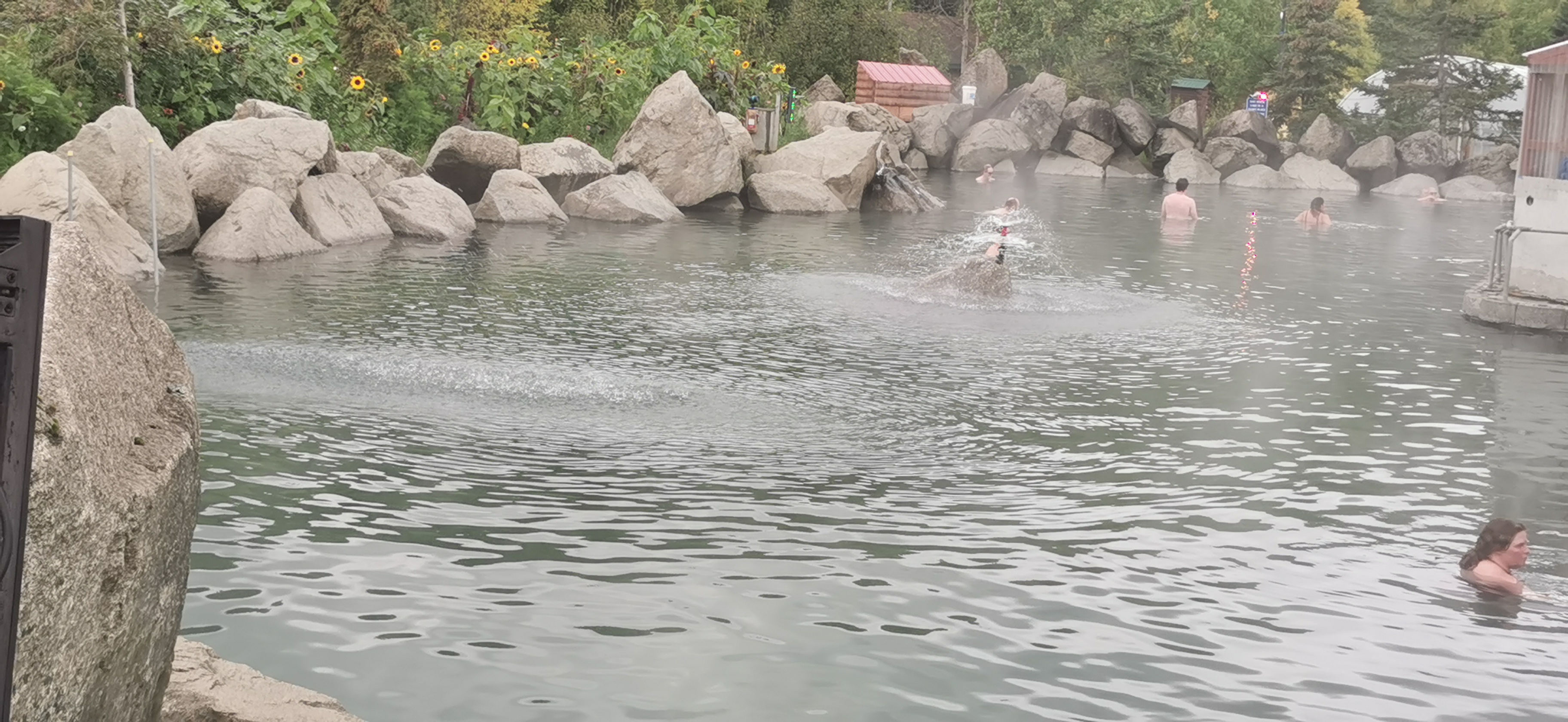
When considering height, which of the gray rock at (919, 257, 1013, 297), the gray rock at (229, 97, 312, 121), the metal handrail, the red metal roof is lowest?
the gray rock at (919, 257, 1013, 297)

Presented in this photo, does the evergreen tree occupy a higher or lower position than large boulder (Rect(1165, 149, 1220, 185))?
higher

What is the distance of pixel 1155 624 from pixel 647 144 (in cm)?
2146

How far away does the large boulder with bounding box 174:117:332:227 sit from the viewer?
62.7 feet

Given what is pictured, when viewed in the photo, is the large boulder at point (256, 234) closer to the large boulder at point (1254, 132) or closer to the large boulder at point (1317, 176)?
the large boulder at point (1317, 176)

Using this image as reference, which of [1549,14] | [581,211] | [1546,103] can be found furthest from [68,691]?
→ [1549,14]

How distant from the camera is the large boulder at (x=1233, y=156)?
4800cm

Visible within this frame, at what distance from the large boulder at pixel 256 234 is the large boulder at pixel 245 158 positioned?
0.23 meters

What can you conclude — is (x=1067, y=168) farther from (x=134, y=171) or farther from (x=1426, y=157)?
(x=134, y=171)

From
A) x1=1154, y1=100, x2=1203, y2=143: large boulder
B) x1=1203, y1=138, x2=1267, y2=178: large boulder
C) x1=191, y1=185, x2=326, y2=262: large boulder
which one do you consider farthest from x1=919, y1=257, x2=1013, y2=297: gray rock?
x1=1154, y1=100, x2=1203, y2=143: large boulder

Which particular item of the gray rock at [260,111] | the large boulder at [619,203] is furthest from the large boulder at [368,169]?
the large boulder at [619,203]

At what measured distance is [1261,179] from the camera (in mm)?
46125

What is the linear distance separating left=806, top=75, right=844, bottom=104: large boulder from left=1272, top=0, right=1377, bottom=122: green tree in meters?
16.9

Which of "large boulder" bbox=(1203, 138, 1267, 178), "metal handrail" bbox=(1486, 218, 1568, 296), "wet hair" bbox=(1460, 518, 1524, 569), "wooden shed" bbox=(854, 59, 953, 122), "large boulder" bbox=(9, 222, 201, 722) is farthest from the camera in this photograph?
"wooden shed" bbox=(854, 59, 953, 122)

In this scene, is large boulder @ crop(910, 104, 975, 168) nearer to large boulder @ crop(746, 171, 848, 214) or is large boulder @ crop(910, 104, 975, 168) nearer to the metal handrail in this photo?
large boulder @ crop(746, 171, 848, 214)
